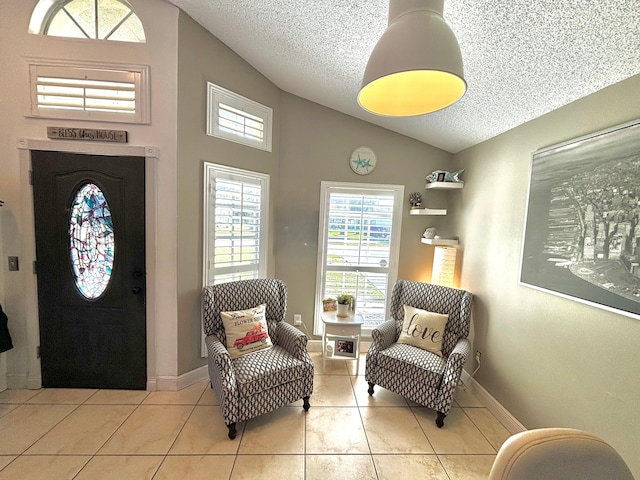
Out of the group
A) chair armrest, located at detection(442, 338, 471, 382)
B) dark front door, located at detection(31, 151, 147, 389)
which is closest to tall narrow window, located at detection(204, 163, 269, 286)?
dark front door, located at detection(31, 151, 147, 389)

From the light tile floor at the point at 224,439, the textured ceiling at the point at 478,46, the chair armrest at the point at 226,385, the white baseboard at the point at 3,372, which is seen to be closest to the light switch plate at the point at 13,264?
the white baseboard at the point at 3,372

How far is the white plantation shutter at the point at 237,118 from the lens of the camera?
2.41 meters

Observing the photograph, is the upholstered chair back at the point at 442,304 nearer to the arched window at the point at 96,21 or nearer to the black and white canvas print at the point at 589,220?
the black and white canvas print at the point at 589,220

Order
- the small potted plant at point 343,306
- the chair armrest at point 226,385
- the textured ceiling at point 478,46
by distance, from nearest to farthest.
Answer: the textured ceiling at point 478,46 < the chair armrest at point 226,385 < the small potted plant at point 343,306

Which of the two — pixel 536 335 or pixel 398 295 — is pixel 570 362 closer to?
pixel 536 335

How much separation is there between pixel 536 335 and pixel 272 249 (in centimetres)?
248

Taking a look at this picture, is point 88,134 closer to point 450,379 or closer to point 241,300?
point 241,300

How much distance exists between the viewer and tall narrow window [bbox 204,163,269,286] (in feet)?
8.11

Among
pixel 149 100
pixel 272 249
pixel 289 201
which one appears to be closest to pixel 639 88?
pixel 289 201

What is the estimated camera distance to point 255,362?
2.05m

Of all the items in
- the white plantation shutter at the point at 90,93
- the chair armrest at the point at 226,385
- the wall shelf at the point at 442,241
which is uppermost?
the white plantation shutter at the point at 90,93

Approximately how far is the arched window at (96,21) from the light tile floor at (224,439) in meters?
2.99

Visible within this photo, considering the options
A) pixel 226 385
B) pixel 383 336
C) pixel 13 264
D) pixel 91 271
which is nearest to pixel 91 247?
pixel 91 271

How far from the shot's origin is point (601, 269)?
4.89 feet
